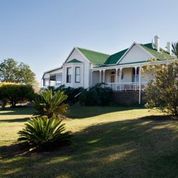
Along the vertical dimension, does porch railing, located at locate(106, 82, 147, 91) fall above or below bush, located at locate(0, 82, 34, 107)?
above

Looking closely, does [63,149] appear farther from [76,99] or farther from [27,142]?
[76,99]

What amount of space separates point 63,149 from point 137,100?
19.7 meters

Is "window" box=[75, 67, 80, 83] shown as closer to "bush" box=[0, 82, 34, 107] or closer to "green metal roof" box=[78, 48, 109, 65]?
"green metal roof" box=[78, 48, 109, 65]

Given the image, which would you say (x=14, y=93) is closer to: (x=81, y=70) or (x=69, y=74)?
(x=69, y=74)

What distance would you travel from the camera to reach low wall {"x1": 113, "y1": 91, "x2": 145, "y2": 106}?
91.8 ft

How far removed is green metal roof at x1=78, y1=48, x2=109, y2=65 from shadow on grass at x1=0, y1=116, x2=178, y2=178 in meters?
24.8

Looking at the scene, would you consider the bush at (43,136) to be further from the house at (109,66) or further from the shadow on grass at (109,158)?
the house at (109,66)

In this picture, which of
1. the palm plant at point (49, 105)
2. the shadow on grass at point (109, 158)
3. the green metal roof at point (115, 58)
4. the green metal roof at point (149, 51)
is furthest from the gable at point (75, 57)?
the shadow on grass at point (109, 158)

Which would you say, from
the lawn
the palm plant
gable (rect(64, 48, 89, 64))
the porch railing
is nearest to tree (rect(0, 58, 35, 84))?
gable (rect(64, 48, 89, 64))

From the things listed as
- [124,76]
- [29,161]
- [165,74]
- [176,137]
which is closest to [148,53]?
[124,76]

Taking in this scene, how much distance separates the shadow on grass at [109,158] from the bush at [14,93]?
20274 mm

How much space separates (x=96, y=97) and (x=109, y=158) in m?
19.6

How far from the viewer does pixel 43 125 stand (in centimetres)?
910

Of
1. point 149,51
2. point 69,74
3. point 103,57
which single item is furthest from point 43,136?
point 103,57
